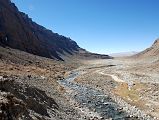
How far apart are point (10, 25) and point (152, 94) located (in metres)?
121

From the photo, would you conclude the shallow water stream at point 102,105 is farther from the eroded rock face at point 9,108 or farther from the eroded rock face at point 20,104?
the eroded rock face at point 9,108

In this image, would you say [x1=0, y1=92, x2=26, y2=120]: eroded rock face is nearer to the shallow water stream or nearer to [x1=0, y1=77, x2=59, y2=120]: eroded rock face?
[x1=0, y1=77, x2=59, y2=120]: eroded rock face

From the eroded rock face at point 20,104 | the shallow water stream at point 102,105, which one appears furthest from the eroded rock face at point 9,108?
the shallow water stream at point 102,105

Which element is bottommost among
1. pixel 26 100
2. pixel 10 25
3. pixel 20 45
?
pixel 26 100

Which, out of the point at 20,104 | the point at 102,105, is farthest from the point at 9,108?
the point at 102,105

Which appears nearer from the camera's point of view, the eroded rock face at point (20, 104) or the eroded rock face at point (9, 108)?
the eroded rock face at point (9, 108)

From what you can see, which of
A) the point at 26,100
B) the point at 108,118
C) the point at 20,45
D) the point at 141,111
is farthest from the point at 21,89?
the point at 20,45

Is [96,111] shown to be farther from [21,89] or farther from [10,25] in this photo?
[10,25]

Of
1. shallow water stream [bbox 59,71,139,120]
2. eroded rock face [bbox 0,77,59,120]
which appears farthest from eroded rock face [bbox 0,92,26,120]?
shallow water stream [bbox 59,71,139,120]

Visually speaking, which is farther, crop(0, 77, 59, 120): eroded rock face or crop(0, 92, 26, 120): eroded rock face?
crop(0, 77, 59, 120): eroded rock face

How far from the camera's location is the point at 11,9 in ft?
579

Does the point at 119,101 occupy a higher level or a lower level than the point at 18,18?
lower

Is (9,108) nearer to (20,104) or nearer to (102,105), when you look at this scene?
(20,104)

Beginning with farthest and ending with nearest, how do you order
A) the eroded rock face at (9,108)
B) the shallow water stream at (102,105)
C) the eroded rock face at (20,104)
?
the shallow water stream at (102,105), the eroded rock face at (20,104), the eroded rock face at (9,108)
